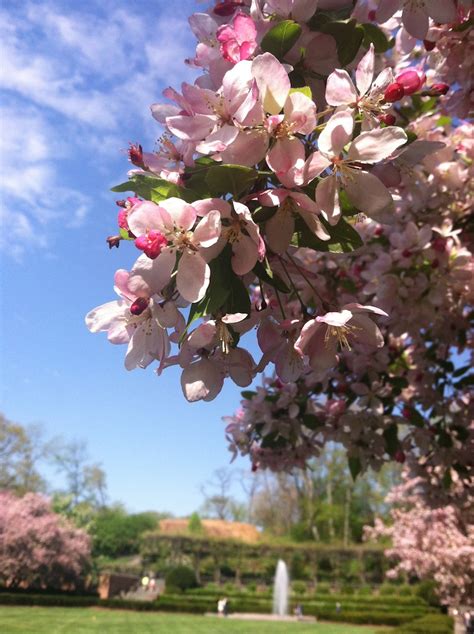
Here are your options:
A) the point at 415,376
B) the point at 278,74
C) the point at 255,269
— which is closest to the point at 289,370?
the point at 255,269

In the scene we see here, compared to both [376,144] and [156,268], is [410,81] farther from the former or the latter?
[156,268]

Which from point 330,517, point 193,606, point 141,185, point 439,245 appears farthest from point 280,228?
point 330,517

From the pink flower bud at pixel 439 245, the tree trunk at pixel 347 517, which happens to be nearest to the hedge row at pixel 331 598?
the tree trunk at pixel 347 517

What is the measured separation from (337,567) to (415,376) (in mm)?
26748

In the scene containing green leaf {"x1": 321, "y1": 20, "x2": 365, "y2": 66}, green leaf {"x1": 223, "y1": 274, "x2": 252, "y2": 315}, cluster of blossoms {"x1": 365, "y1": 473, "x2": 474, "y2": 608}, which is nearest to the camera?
green leaf {"x1": 223, "y1": 274, "x2": 252, "y2": 315}

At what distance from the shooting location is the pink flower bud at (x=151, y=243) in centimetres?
84

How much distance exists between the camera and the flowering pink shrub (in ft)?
70.7

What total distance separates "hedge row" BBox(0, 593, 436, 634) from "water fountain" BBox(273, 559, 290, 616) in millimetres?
760

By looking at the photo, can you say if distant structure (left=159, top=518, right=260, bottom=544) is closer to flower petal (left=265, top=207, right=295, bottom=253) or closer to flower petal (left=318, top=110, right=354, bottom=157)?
flower petal (left=265, top=207, right=295, bottom=253)

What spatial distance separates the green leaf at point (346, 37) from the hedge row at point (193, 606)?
61.4 feet

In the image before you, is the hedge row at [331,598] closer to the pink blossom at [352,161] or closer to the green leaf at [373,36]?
the green leaf at [373,36]

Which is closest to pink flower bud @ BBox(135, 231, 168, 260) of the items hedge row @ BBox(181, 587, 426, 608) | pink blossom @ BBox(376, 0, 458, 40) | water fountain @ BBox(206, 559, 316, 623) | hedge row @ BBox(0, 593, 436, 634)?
pink blossom @ BBox(376, 0, 458, 40)

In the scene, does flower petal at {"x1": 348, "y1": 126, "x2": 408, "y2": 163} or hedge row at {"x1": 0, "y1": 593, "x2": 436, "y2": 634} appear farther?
hedge row at {"x1": 0, "y1": 593, "x2": 436, "y2": 634}

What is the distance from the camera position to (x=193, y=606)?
2089 centimetres
